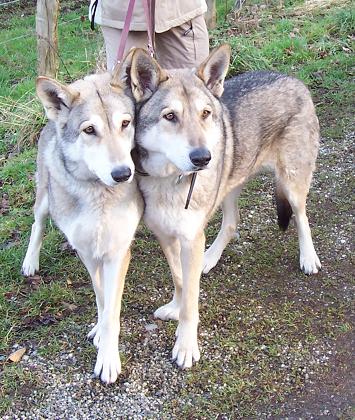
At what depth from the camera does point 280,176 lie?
155 inches

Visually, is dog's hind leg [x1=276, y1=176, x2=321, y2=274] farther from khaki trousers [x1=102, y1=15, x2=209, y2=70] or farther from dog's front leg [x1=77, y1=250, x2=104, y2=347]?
dog's front leg [x1=77, y1=250, x2=104, y2=347]

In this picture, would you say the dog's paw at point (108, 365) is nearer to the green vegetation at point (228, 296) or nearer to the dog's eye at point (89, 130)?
the green vegetation at point (228, 296)

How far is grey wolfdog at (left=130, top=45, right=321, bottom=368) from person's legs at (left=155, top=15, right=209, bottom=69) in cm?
43

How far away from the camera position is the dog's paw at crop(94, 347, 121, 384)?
10.3ft

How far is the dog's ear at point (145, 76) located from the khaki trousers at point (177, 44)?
3.68 feet

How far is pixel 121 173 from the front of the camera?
2.56 m

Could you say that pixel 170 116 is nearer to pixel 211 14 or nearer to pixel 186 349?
pixel 186 349

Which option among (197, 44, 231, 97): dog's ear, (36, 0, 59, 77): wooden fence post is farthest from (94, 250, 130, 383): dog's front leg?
(36, 0, 59, 77): wooden fence post

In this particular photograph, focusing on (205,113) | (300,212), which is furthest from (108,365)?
(300,212)

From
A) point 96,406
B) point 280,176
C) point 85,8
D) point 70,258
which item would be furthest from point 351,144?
point 85,8

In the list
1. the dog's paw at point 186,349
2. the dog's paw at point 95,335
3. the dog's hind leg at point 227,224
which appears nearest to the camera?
the dog's paw at point 186,349

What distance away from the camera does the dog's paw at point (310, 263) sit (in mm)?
3986

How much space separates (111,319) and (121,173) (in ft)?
3.15

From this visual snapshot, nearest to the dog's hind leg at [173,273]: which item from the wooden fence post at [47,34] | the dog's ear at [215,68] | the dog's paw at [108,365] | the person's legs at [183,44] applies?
the dog's paw at [108,365]
